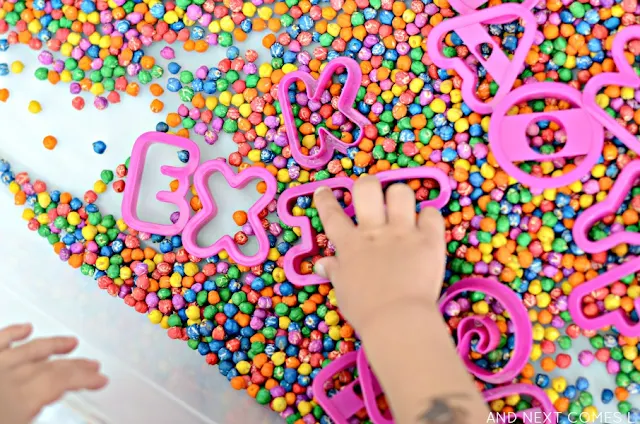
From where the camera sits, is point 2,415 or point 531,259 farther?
point 531,259

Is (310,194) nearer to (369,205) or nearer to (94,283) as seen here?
(369,205)

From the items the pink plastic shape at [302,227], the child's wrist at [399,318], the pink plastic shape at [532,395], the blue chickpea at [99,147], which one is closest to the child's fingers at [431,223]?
the child's wrist at [399,318]

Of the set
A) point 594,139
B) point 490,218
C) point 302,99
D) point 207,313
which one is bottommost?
point 207,313

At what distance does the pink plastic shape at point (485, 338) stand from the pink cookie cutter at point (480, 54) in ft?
1.01

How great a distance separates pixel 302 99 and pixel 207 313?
43cm

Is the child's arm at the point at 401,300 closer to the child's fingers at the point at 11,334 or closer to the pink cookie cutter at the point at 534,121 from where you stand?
the pink cookie cutter at the point at 534,121

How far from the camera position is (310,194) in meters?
1.08

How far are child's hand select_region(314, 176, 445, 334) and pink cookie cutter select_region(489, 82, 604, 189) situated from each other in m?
0.24

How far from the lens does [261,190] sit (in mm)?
1122

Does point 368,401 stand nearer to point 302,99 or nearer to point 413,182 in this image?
point 413,182

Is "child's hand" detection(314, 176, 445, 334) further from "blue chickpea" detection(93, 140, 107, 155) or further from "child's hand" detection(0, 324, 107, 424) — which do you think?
"blue chickpea" detection(93, 140, 107, 155)

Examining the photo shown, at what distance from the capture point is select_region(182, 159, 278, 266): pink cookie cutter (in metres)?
1.07

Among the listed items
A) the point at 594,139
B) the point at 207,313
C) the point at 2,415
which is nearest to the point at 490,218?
the point at 594,139

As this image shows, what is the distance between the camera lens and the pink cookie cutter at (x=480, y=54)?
1.02 m
